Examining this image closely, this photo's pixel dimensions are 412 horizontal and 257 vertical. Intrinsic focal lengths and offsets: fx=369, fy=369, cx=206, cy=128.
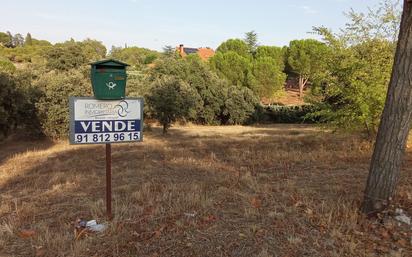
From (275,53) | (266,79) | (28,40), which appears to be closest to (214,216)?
(266,79)

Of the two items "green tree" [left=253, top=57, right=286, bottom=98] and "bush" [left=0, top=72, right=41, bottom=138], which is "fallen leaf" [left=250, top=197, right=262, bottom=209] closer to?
"bush" [left=0, top=72, right=41, bottom=138]

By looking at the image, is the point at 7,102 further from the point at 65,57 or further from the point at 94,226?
the point at 65,57

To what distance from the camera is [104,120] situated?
4.29m

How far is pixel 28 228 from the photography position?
4.14 metres

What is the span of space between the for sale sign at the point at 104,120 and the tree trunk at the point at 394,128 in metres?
2.76

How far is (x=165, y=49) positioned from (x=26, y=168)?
54.0 metres

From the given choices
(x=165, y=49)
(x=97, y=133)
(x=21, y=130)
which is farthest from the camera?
(x=165, y=49)

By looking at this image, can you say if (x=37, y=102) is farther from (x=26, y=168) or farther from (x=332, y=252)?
(x=332, y=252)

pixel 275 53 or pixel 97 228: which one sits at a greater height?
pixel 275 53

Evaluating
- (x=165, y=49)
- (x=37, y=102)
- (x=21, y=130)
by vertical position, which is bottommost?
(x=21, y=130)

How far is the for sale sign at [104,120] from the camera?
4.13 m

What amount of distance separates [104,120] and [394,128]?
10.5 ft

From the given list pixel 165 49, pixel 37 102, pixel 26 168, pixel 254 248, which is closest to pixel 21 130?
pixel 37 102

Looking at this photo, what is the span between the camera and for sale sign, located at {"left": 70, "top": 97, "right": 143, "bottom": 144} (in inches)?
A: 163
